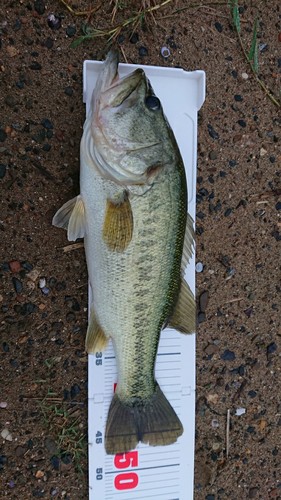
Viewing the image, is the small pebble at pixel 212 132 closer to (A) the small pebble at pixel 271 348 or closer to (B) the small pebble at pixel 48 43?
(B) the small pebble at pixel 48 43

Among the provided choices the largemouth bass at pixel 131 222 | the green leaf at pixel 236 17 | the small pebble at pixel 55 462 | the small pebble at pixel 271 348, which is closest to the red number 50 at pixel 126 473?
the small pebble at pixel 55 462

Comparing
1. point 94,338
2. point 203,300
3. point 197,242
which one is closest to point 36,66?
point 197,242

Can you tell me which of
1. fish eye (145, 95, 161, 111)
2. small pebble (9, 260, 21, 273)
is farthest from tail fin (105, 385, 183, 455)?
fish eye (145, 95, 161, 111)

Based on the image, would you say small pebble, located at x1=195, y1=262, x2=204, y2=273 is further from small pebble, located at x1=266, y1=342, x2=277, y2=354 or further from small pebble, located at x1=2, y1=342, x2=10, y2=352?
small pebble, located at x1=2, y1=342, x2=10, y2=352

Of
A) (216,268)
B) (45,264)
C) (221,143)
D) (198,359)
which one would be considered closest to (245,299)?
(216,268)

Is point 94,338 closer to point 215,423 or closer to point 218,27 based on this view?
point 215,423

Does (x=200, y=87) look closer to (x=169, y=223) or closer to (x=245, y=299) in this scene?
(x=169, y=223)

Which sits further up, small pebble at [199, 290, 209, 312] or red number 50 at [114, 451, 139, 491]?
small pebble at [199, 290, 209, 312]
